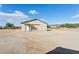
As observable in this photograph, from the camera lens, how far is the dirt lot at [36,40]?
3.04 meters

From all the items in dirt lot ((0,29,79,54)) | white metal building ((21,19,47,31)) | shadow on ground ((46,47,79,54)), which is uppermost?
white metal building ((21,19,47,31))

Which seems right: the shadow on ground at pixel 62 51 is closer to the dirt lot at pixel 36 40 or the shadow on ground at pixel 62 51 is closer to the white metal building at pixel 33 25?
the dirt lot at pixel 36 40

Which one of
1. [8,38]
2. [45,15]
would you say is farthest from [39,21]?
[8,38]

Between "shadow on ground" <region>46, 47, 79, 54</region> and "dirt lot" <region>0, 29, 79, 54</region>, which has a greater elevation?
"dirt lot" <region>0, 29, 79, 54</region>

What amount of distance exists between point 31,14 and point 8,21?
0.41m

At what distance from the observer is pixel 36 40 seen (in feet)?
10.1

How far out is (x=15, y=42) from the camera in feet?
10.1

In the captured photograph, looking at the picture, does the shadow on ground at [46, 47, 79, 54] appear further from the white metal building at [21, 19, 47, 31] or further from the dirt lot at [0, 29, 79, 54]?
the white metal building at [21, 19, 47, 31]

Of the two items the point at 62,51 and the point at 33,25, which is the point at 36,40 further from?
the point at 62,51

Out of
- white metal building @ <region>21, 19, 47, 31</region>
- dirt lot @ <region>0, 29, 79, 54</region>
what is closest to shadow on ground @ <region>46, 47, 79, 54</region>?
dirt lot @ <region>0, 29, 79, 54</region>

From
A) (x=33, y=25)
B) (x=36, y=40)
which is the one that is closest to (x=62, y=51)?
(x=36, y=40)

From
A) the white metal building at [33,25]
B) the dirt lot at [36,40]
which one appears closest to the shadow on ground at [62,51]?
the dirt lot at [36,40]

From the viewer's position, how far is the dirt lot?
3.04 meters

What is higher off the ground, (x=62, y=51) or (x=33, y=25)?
(x=33, y=25)
